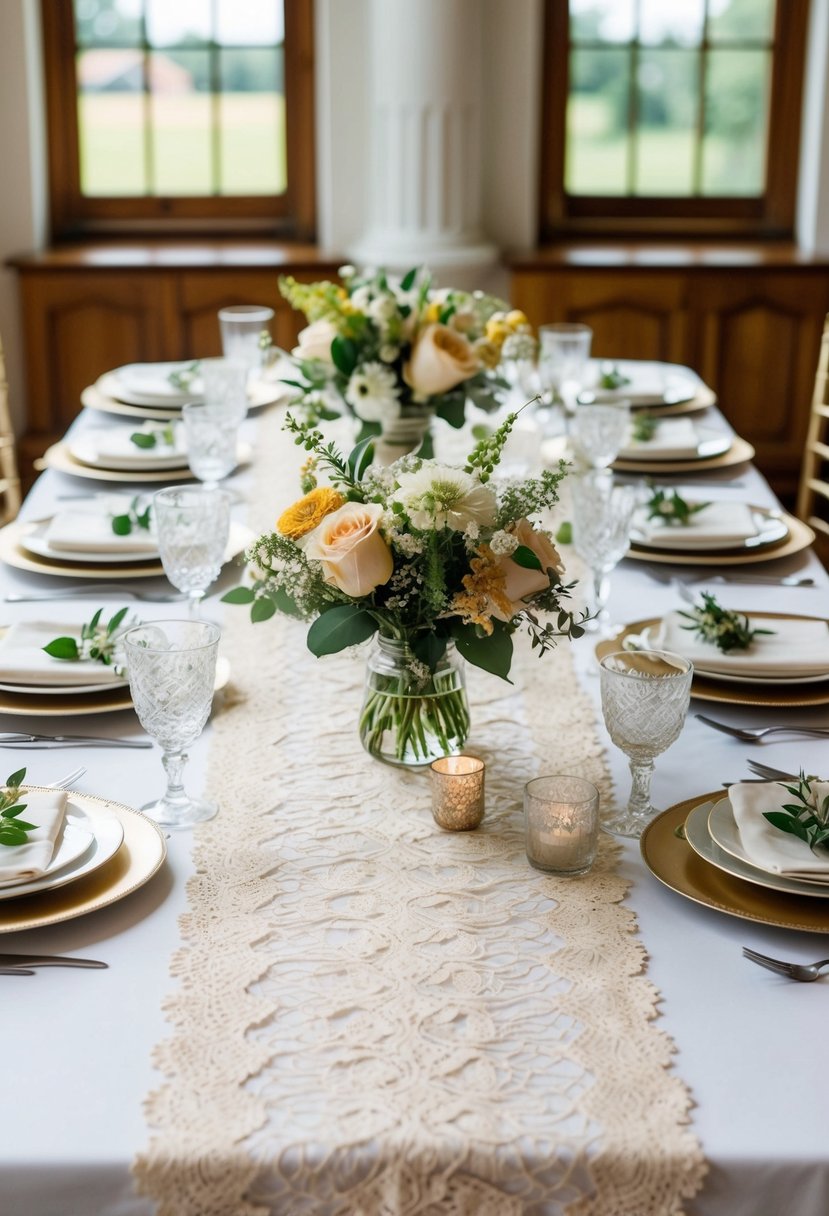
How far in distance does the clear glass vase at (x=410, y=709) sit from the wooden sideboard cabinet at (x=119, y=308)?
3186mm

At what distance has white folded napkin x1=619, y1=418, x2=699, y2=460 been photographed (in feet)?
8.04

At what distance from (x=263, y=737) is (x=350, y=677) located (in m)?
0.19

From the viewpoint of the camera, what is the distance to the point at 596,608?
5.79 feet

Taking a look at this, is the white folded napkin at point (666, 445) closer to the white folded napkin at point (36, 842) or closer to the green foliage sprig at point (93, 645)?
the green foliage sprig at point (93, 645)

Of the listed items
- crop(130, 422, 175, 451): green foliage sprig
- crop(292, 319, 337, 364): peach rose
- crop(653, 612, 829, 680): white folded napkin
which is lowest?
crop(653, 612, 829, 680): white folded napkin

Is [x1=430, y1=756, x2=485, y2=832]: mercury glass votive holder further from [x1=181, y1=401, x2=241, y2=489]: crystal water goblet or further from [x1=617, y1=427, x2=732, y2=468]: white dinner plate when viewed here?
[x1=617, y1=427, x2=732, y2=468]: white dinner plate

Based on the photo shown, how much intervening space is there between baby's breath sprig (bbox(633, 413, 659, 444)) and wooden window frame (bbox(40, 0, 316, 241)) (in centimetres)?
252

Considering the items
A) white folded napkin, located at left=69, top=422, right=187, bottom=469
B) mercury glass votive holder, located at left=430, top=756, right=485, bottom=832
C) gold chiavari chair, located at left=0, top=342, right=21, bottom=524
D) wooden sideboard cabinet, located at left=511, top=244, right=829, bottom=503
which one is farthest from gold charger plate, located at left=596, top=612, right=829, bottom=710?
wooden sideboard cabinet, located at left=511, top=244, right=829, bottom=503

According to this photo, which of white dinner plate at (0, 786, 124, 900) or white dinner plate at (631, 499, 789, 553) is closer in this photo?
white dinner plate at (0, 786, 124, 900)

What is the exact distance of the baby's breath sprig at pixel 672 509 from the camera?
2041 mm

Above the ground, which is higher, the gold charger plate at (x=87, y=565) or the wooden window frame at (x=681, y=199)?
the wooden window frame at (x=681, y=199)

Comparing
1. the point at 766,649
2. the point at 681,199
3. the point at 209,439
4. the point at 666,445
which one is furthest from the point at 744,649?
the point at 681,199

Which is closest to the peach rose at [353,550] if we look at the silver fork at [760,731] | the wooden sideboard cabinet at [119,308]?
the silver fork at [760,731]

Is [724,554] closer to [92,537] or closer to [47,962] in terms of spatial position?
[92,537]
